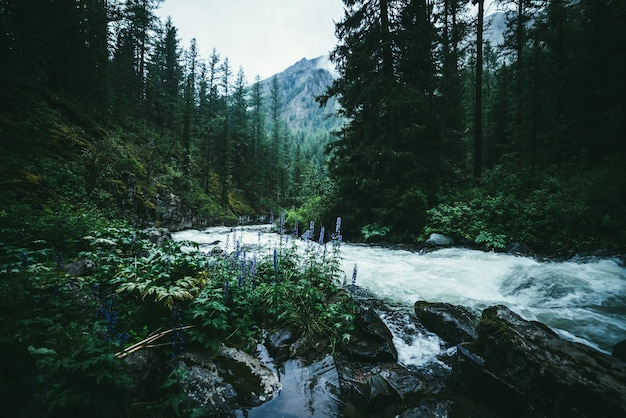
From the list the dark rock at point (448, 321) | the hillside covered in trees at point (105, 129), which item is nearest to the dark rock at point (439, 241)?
the dark rock at point (448, 321)

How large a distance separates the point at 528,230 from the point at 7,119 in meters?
21.7

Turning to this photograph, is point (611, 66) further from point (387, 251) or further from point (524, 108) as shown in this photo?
point (387, 251)

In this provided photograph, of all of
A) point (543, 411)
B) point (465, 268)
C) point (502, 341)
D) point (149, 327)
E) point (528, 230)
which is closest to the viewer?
point (543, 411)

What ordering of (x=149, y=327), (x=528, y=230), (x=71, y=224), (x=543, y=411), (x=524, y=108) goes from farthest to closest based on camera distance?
(x=524, y=108)
(x=528, y=230)
(x=71, y=224)
(x=149, y=327)
(x=543, y=411)

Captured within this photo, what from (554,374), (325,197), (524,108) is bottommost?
(554,374)

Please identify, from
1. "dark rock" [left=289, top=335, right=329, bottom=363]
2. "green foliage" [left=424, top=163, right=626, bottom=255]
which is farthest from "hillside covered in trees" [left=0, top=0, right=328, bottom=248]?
"green foliage" [left=424, top=163, right=626, bottom=255]

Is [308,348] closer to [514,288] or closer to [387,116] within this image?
[514,288]

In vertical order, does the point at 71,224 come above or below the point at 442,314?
above

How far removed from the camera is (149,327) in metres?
3.51

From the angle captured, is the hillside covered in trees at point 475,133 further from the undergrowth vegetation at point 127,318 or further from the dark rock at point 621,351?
the undergrowth vegetation at point 127,318

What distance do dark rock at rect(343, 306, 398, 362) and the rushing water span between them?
34cm

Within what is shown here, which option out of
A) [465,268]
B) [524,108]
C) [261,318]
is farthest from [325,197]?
[524,108]

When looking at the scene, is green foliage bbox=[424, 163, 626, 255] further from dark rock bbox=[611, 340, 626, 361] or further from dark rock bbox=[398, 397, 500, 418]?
dark rock bbox=[398, 397, 500, 418]

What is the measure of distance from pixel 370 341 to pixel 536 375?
→ 1.98 meters
